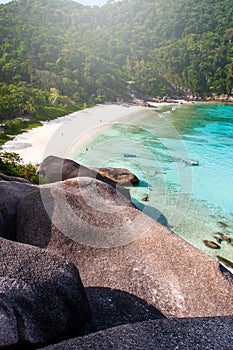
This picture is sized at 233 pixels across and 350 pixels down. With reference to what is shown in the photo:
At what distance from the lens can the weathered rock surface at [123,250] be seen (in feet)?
22.2

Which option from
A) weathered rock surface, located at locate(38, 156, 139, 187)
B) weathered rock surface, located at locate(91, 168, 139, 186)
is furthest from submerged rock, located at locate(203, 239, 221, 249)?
weathered rock surface, located at locate(91, 168, 139, 186)

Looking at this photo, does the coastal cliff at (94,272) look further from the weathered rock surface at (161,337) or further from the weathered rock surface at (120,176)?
the weathered rock surface at (120,176)

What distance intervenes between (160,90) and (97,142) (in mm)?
63659

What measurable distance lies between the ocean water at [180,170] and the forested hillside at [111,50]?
16.5 metres

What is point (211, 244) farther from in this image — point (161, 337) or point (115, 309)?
point (161, 337)

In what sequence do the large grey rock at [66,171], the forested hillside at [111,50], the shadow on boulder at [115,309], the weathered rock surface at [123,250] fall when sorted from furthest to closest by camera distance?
the forested hillside at [111,50]
the large grey rock at [66,171]
the weathered rock surface at [123,250]
the shadow on boulder at [115,309]

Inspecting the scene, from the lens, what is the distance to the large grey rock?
13745 millimetres

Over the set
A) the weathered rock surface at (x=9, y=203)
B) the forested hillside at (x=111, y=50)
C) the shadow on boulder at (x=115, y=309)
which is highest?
the forested hillside at (x=111, y=50)

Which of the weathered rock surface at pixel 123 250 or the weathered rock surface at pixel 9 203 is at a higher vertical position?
the weathered rock surface at pixel 9 203

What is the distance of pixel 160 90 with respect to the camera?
92.2 meters

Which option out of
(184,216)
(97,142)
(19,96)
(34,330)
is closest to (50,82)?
(19,96)

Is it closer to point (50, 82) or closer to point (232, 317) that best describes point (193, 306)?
point (232, 317)

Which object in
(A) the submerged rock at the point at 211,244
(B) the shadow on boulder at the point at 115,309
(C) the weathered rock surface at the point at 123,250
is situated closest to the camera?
(B) the shadow on boulder at the point at 115,309

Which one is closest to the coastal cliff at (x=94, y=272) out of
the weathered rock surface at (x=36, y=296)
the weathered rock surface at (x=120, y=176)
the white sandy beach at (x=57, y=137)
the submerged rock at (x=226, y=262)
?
the weathered rock surface at (x=36, y=296)
